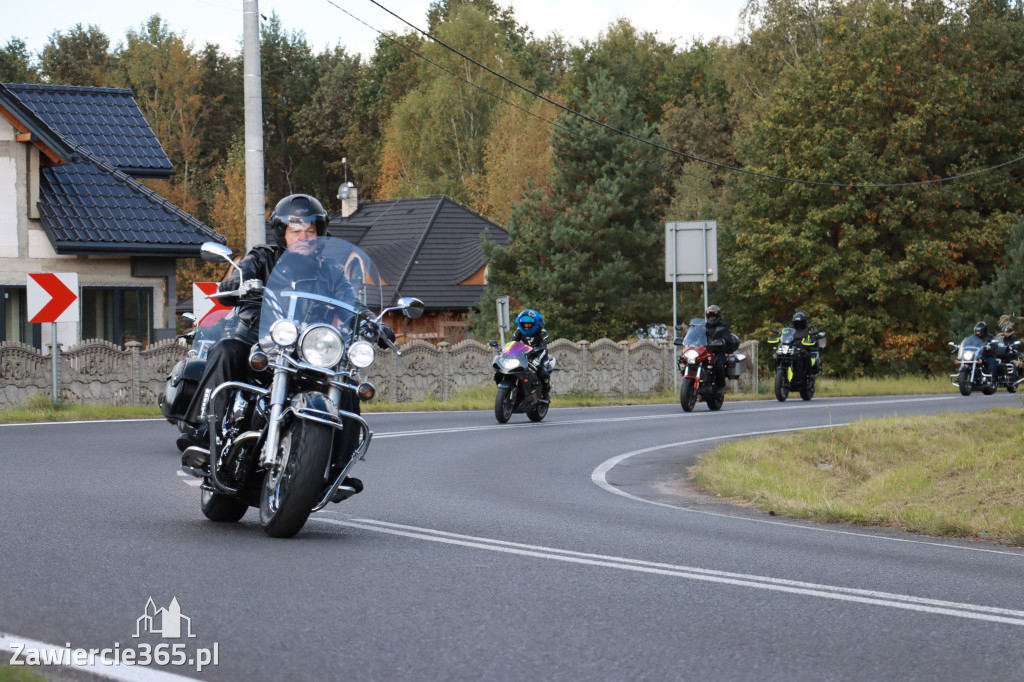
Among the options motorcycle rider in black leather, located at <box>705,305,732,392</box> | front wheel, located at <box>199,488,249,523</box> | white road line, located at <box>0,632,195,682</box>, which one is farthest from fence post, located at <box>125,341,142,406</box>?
white road line, located at <box>0,632,195,682</box>

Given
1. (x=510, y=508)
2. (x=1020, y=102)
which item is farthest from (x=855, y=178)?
(x=510, y=508)

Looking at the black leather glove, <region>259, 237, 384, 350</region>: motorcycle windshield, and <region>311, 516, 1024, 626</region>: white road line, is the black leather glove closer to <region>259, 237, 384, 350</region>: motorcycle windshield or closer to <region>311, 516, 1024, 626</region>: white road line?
<region>259, 237, 384, 350</region>: motorcycle windshield

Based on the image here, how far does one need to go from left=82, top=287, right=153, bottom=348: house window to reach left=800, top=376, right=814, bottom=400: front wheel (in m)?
13.4

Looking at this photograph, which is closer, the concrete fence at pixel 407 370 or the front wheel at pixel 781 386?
the concrete fence at pixel 407 370

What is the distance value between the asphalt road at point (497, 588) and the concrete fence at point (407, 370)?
1235 cm

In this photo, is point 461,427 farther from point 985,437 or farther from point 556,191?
point 556,191

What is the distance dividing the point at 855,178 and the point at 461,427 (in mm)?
34211

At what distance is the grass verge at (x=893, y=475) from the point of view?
10.2 m

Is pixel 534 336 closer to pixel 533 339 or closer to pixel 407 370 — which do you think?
pixel 533 339

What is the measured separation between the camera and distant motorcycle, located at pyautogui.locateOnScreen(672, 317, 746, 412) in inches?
924

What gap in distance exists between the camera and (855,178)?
165 ft

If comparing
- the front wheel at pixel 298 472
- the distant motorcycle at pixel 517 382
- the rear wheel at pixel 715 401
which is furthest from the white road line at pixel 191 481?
the rear wheel at pixel 715 401

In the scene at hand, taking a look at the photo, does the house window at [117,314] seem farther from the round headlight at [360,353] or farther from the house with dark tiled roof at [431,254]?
the house with dark tiled roof at [431,254]

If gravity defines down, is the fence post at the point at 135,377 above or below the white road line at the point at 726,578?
above
